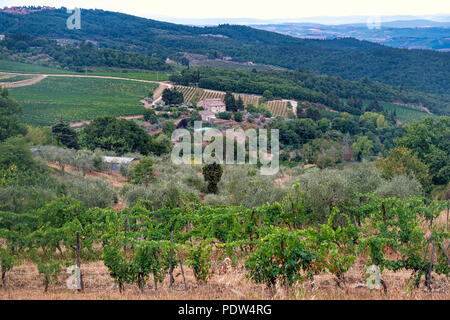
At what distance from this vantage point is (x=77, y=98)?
68500 millimetres

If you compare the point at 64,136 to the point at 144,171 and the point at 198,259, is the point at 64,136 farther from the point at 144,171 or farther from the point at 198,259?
the point at 198,259

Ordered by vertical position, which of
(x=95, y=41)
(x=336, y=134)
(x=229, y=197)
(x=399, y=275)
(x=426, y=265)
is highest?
(x=95, y=41)

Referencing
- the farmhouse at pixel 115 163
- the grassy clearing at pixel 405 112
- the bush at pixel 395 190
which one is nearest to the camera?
the bush at pixel 395 190

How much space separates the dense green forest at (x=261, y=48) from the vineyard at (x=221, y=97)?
58238 millimetres

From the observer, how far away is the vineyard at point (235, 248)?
783 cm

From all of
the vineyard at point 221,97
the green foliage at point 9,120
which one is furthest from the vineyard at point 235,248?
the vineyard at point 221,97

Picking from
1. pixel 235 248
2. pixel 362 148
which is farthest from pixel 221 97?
pixel 235 248

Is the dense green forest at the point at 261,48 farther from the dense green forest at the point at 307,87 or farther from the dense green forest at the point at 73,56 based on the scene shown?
the dense green forest at the point at 73,56

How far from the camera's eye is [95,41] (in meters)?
149

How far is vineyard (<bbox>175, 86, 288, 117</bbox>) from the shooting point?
2869 inches

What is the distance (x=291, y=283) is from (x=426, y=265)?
102 inches
